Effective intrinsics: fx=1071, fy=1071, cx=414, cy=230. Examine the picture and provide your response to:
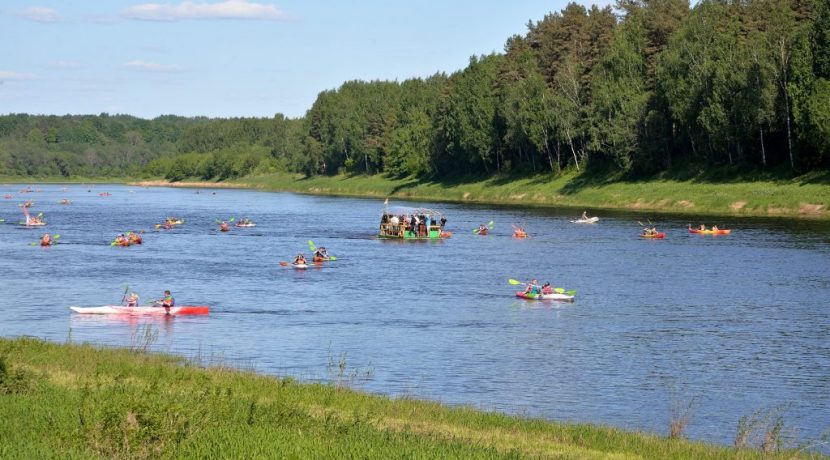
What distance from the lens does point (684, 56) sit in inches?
4545

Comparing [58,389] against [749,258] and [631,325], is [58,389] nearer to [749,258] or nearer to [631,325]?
[631,325]

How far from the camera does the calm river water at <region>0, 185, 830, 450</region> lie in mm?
31750

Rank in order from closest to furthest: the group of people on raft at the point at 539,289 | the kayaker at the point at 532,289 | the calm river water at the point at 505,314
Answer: the calm river water at the point at 505,314, the group of people on raft at the point at 539,289, the kayaker at the point at 532,289

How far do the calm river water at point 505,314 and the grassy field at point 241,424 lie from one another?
4.05 metres

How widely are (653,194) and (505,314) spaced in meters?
69.4

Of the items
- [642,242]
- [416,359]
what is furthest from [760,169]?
[416,359]

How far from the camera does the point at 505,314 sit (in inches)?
1890

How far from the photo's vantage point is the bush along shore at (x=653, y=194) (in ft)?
314

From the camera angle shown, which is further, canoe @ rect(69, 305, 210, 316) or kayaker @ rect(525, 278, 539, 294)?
kayaker @ rect(525, 278, 539, 294)

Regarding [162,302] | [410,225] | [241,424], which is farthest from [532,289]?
[410,225]

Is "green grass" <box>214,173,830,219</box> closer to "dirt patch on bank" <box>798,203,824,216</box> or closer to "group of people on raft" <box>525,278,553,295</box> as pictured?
"dirt patch on bank" <box>798,203,824,216</box>

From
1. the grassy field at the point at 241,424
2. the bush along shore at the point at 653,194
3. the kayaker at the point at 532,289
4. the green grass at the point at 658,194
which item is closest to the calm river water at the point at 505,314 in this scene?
the kayaker at the point at 532,289

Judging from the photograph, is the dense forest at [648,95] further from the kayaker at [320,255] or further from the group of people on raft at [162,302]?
the group of people on raft at [162,302]

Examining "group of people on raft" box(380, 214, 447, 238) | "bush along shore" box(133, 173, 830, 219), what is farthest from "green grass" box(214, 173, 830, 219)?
"group of people on raft" box(380, 214, 447, 238)
